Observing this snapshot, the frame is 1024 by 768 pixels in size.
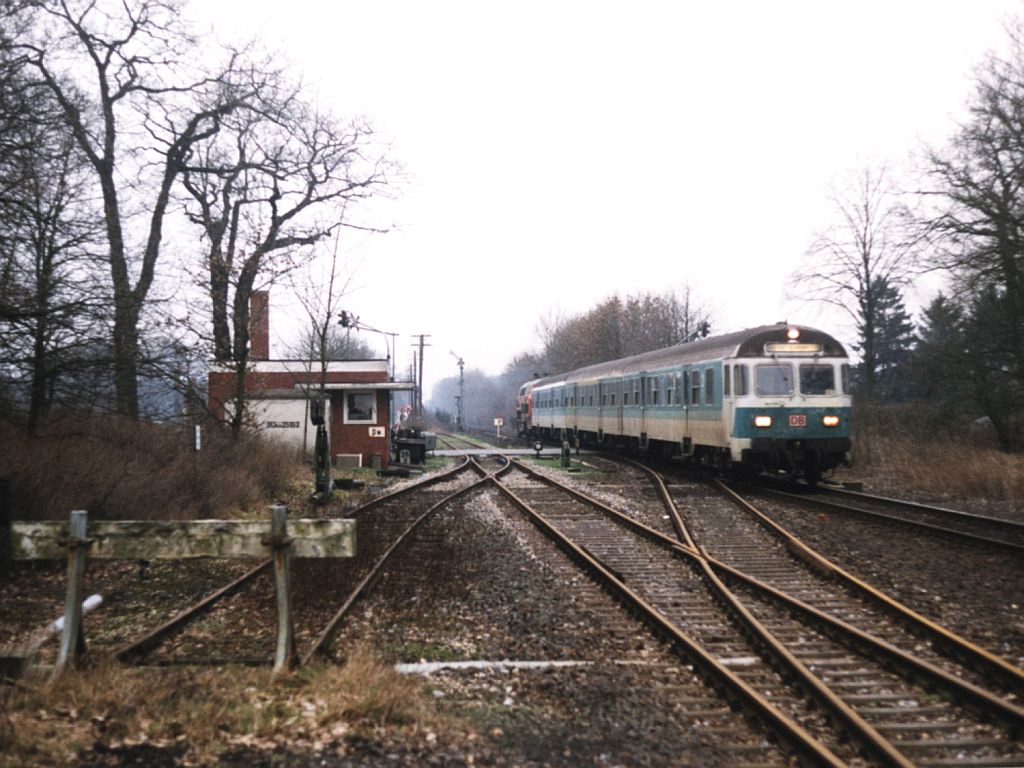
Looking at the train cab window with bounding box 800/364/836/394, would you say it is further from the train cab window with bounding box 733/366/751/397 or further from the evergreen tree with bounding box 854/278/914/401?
the evergreen tree with bounding box 854/278/914/401

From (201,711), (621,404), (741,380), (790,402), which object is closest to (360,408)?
(621,404)

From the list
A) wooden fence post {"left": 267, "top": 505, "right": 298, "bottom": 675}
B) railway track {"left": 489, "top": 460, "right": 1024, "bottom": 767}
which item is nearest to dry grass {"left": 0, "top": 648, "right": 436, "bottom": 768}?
wooden fence post {"left": 267, "top": 505, "right": 298, "bottom": 675}

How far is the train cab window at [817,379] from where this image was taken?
16.8 meters

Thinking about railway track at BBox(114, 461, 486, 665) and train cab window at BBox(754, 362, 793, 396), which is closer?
railway track at BBox(114, 461, 486, 665)

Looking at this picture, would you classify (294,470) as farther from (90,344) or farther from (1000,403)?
(1000,403)

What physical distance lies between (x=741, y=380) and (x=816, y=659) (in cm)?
1108

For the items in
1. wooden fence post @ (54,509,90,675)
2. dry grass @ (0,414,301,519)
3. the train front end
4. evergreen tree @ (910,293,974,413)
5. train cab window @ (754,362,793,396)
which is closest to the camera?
wooden fence post @ (54,509,90,675)

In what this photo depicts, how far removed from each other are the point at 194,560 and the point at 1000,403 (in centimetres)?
2426

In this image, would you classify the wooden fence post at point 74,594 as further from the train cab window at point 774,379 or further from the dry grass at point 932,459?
the dry grass at point 932,459

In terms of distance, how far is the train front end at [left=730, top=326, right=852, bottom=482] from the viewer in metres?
16.5

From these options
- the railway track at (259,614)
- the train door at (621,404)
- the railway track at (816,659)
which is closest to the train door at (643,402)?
the train door at (621,404)

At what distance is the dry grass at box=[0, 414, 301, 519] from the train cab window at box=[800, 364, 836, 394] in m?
11.2

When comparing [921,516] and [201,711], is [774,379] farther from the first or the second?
[201,711]

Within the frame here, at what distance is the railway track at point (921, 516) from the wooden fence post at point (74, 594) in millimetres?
9552
